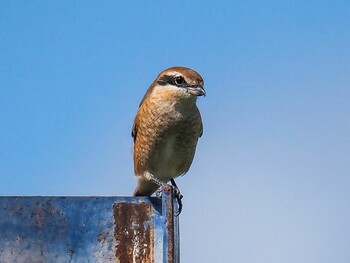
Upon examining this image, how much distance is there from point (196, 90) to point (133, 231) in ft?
9.50

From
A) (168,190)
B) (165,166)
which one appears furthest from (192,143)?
(168,190)

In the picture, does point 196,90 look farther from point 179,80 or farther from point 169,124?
point 169,124

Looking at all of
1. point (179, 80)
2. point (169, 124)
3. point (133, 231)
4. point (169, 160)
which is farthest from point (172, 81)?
point (133, 231)

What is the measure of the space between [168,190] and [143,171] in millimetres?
3138

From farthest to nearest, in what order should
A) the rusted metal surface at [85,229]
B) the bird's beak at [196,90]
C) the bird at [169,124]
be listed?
the bird at [169,124]
the bird's beak at [196,90]
the rusted metal surface at [85,229]

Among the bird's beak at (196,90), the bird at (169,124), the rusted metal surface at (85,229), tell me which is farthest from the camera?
the bird at (169,124)

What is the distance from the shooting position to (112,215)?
11.4ft

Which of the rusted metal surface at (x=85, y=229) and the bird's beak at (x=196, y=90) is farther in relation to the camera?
the bird's beak at (x=196, y=90)

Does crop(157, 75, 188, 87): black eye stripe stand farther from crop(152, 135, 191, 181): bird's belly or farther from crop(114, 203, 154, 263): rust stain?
crop(114, 203, 154, 263): rust stain

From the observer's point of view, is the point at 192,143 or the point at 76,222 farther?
the point at 192,143

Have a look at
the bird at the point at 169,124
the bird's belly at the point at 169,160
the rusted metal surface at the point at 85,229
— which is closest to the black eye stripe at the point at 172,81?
the bird at the point at 169,124

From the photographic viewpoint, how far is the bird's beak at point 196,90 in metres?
6.19

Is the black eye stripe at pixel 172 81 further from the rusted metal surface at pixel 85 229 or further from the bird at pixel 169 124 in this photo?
A: the rusted metal surface at pixel 85 229

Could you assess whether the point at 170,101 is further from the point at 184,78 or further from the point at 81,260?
the point at 81,260
